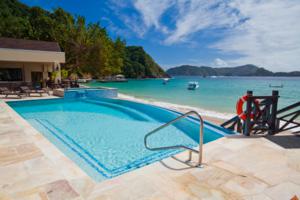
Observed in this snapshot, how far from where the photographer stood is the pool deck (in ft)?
6.62

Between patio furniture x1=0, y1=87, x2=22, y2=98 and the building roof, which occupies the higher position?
the building roof

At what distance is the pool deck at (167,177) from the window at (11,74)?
43.6ft

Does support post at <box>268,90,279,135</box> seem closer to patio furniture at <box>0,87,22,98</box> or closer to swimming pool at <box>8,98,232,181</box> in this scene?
swimming pool at <box>8,98,232,181</box>

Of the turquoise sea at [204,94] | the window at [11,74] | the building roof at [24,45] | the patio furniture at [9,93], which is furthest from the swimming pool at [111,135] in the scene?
the building roof at [24,45]

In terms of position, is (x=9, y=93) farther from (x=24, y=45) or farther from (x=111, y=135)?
(x=111, y=135)

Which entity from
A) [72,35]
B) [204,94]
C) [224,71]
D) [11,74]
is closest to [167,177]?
[11,74]

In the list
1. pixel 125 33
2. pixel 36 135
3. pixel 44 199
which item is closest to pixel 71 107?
pixel 36 135

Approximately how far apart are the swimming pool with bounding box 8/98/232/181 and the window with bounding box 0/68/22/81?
6.50 meters

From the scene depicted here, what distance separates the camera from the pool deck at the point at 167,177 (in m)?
2.02

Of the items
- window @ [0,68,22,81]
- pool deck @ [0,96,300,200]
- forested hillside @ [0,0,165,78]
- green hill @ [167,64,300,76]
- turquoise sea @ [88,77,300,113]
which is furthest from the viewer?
green hill @ [167,64,300,76]

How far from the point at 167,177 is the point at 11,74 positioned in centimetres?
1614

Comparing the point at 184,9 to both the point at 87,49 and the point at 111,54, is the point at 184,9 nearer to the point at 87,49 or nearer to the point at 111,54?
the point at 87,49

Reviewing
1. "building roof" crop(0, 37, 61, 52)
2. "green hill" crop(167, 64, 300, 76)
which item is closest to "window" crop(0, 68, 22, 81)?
"building roof" crop(0, 37, 61, 52)

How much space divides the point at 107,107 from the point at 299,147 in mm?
8517
